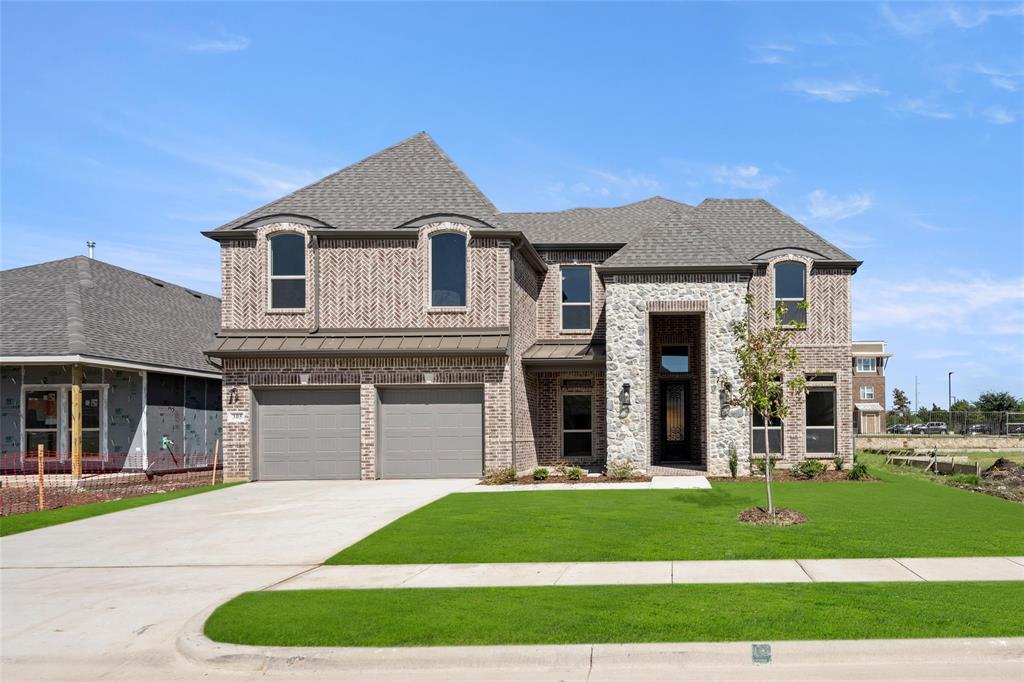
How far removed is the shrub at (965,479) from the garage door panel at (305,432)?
625 inches

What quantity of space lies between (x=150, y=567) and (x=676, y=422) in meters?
17.2

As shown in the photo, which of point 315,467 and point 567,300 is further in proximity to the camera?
point 567,300

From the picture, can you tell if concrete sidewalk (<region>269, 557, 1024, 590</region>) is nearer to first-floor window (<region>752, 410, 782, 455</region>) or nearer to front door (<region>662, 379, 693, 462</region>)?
first-floor window (<region>752, 410, 782, 455</region>)

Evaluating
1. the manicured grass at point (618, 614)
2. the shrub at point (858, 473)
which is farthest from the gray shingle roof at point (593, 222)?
the manicured grass at point (618, 614)

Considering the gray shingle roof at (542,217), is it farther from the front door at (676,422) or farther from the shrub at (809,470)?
the shrub at (809,470)

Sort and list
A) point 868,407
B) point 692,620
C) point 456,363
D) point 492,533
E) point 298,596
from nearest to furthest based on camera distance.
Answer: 1. point 692,620
2. point 298,596
3. point 492,533
4. point 456,363
5. point 868,407

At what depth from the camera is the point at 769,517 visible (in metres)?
13.0

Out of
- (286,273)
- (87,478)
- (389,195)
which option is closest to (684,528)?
(286,273)

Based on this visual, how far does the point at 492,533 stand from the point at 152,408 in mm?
17243

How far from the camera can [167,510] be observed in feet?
53.4

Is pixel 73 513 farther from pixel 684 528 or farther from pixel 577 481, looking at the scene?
pixel 684 528

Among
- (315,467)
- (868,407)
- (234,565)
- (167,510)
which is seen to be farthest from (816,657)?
(868,407)

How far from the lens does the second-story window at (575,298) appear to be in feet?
83.4

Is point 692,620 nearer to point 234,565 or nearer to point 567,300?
point 234,565
